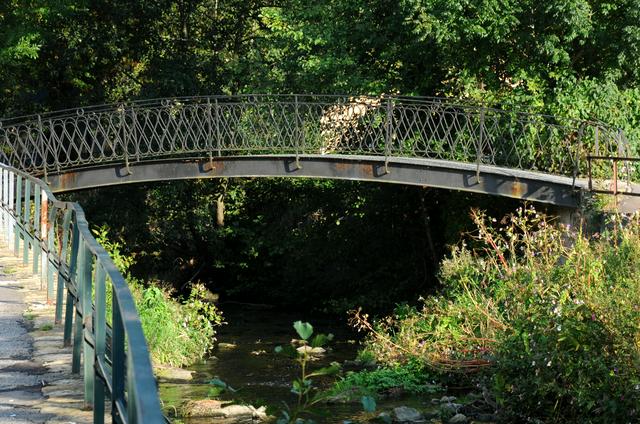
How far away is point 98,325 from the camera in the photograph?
4.92 metres

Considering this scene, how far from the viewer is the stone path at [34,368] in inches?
214

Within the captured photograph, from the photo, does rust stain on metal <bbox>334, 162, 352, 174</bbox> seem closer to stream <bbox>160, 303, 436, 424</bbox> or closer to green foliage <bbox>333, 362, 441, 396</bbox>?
stream <bbox>160, 303, 436, 424</bbox>

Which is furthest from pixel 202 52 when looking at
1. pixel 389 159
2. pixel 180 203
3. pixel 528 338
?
pixel 528 338

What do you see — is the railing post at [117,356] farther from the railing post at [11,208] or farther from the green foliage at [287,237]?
the green foliage at [287,237]

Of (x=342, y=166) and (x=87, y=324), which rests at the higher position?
(x=342, y=166)

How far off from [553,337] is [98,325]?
21.5 feet

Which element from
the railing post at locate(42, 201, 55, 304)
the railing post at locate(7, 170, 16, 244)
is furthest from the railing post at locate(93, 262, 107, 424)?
the railing post at locate(7, 170, 16, 244)

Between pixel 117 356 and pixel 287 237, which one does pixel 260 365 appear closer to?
pixel 117 356

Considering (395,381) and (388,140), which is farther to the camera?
(388,140)

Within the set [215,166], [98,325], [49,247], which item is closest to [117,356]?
[98,325]

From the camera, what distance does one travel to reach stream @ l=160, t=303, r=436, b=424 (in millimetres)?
11766

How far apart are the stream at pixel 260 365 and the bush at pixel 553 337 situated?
1.15 m

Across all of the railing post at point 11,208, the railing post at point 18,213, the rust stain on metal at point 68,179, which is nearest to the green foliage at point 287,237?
the rust stain on metal at point 68,179

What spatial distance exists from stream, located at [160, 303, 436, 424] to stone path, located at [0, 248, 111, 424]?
3.81ft
